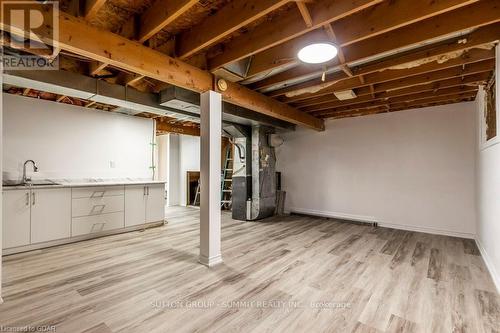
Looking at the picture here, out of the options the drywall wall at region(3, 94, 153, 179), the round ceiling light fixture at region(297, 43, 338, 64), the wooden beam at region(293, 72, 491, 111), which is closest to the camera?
the round ceiling light fixture at region(297, 43, 338, 64)

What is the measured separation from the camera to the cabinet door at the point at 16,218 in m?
3.04

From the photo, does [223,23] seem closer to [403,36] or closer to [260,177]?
[403,36]

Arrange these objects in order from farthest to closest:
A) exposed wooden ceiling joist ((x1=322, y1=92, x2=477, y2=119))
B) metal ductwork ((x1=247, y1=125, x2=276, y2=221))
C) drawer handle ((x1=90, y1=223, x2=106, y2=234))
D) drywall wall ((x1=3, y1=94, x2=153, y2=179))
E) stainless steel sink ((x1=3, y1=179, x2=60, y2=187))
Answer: metal ductwork ((x1=247, y1=125, x2=276, y2=221)), exposed wooden ceiling joist ((x1=322, y1=92, x2=477, y2=119)), drawer handle ((x1=90, y1=223, x2=106, y2=234)), drywall wall ((x1=3, y1=94, x2=153, y2=179)), stainless steel sink ((x1=3, y1=179, x2=60, y2=187))

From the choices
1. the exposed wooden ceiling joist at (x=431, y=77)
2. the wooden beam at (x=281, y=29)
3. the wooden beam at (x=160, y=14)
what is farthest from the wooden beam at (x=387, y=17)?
the wooden beam at (x=160, y=14)

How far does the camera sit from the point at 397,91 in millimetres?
3723

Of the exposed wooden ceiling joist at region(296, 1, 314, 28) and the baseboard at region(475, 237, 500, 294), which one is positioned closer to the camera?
the exposed wooden ceiling joist at region(296, 1, 314, 28)

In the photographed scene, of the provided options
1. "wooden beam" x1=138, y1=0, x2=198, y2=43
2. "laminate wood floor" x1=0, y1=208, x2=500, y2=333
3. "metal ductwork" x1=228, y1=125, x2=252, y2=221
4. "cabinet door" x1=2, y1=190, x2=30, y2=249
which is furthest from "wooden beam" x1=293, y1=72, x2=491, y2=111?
"cabinet door" x1=2, y1=190, x2=30, y2=249

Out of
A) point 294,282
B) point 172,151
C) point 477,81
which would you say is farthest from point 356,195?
point 172,151

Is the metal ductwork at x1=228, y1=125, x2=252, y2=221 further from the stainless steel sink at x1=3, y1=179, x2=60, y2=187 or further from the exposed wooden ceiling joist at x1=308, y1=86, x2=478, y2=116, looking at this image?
the stainless steel sink at x1=3, y1=179, x2=60, y2=187

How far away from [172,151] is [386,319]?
23.2 feet

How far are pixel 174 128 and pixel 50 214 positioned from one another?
3292 mm

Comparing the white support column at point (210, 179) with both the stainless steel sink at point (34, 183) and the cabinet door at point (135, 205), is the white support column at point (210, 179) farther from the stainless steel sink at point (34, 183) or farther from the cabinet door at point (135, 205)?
the stainless steel sink at point (34, 183)

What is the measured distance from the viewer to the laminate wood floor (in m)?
1.80

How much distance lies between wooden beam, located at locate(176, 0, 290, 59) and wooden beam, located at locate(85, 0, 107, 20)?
0.79 m
